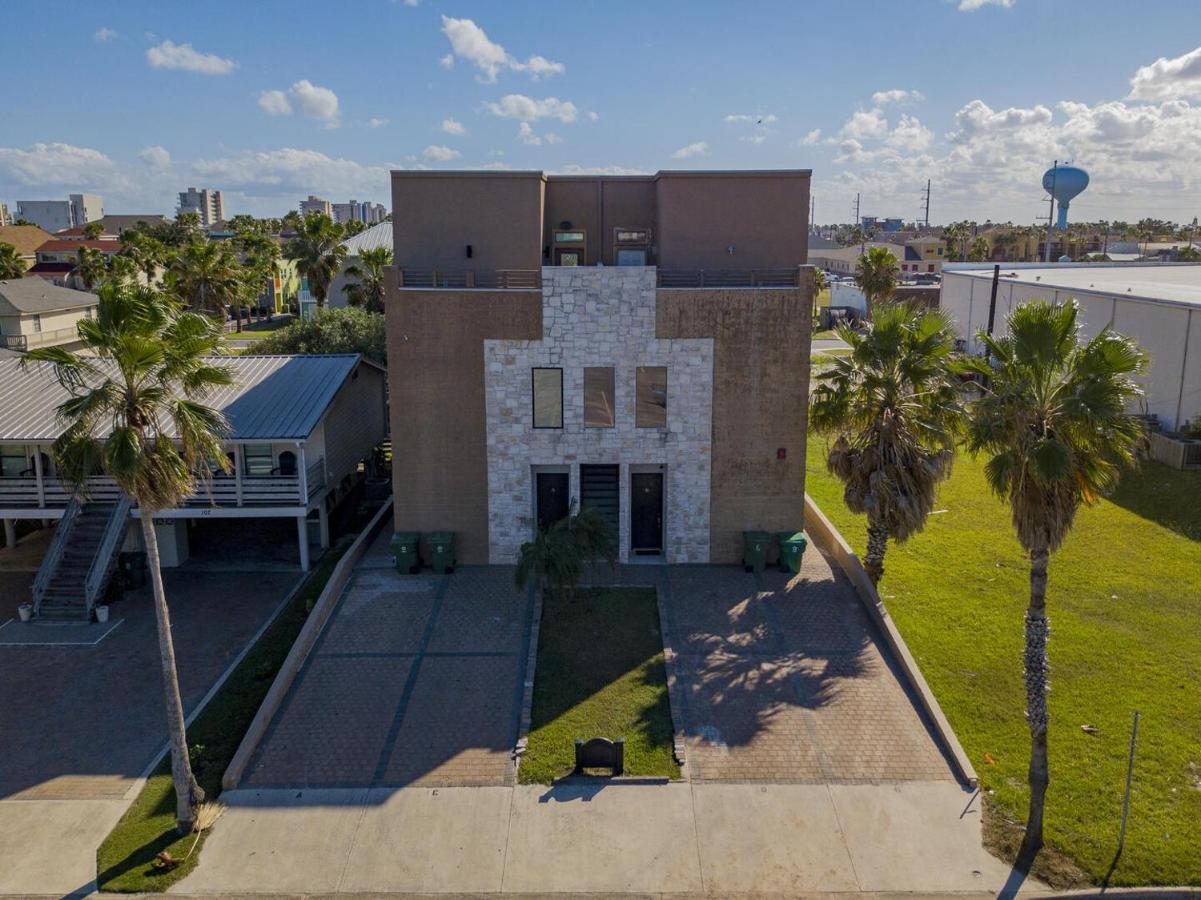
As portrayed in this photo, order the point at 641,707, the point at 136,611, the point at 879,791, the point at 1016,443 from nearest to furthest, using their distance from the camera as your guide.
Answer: the point at 1016,443
the point at 879,791
the point at 641,707
the point at 136,611

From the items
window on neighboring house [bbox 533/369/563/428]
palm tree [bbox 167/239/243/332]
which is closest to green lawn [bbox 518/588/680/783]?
window on neighboring house [bbox 533/369/563/428]

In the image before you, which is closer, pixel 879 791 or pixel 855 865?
pixel 855 865

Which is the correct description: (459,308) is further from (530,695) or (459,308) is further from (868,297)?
(868,297)

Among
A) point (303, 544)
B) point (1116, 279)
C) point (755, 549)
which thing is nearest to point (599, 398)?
point (755, 549)

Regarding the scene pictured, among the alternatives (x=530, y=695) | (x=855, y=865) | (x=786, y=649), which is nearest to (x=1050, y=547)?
(x=855, y=865)

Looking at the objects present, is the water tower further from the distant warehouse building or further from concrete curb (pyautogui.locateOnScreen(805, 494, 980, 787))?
concrete curb (pyautogui.locateOnScreen(805, 494, 980, 787))

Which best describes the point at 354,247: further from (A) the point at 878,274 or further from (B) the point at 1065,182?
(B) the point at 1065,182
